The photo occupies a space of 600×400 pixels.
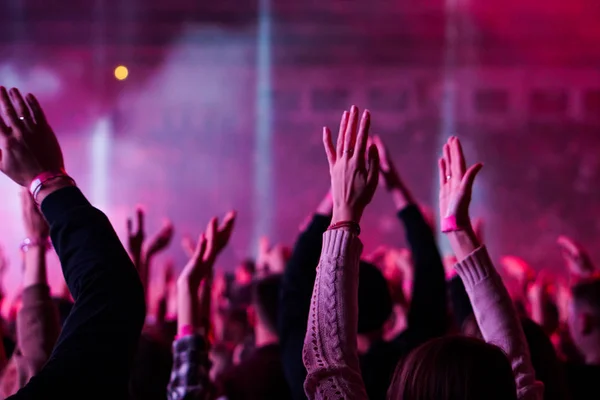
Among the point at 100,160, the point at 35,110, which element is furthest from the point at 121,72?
the point at 35,110

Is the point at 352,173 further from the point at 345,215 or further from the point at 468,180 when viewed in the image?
the point at 468,180

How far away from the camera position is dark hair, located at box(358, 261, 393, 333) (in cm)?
223

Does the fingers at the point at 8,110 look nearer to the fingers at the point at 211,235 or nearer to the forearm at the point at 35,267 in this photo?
the forearm at the point at 35,267

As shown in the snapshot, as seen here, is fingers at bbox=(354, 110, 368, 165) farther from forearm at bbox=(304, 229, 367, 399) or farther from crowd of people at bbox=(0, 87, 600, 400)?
forearm at bbox=(304, 229, 367, 399)

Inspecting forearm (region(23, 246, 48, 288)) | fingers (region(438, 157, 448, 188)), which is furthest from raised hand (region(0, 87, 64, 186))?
fingers (region(438, 157, 448, 188))

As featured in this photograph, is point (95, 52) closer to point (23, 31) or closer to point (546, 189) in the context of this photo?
point (23, 31)

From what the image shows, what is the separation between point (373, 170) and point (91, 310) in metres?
0.65

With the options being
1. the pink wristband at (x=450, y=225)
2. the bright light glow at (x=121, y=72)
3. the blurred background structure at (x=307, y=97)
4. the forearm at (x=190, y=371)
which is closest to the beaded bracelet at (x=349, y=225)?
the pink wristband at (x=450, y=225)

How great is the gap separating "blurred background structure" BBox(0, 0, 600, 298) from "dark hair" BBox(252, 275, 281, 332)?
8.92 metres

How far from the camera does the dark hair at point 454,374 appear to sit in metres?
1.35

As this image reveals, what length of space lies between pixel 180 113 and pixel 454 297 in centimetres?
994

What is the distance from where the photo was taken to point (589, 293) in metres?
2.76

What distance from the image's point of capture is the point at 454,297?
8.18 feet

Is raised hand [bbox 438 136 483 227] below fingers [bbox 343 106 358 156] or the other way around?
below
